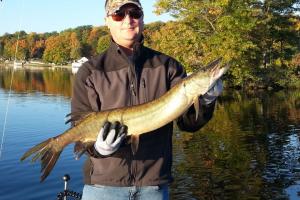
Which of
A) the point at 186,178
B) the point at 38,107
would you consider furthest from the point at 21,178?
the point at 38,107

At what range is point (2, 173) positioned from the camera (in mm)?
16500

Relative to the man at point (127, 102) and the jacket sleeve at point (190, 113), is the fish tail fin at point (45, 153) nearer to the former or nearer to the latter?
the man at point (127, 102)

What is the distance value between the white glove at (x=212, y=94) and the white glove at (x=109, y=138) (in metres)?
0.88

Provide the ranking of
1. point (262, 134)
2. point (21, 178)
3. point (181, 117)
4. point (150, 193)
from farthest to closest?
point (262, 134) → point (21, 178) → point (181, 117) → point (150, 193)

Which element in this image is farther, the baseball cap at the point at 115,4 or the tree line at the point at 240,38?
the tree line at the point at 240,38

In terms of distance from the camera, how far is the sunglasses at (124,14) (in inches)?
178

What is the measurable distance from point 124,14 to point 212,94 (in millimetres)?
1263

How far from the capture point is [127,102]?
4.39m

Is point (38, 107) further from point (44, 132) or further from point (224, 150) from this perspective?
point (224, 150)

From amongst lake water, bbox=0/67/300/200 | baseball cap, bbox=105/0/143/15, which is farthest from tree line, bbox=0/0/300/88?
baseball cap, bbox=105/0/143/15

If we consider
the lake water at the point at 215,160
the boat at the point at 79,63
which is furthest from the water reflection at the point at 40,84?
the lake water at the point at 215,160

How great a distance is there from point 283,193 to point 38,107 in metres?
27.4

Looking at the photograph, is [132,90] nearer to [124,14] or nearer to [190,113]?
[190,113]

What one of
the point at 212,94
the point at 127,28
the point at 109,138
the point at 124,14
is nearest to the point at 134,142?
the point at 109,138
